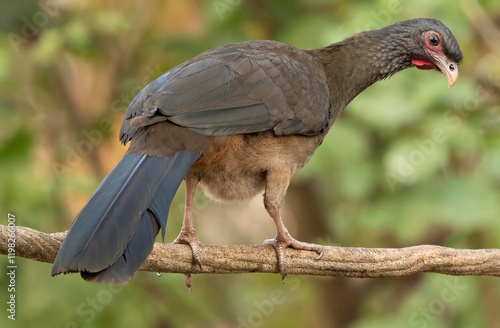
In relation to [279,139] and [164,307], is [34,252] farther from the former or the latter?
[164,307]

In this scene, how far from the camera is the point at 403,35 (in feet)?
13.1

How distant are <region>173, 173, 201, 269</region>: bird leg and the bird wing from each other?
19.8 inches

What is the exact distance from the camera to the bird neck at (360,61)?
12.9ft

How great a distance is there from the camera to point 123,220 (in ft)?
8.84

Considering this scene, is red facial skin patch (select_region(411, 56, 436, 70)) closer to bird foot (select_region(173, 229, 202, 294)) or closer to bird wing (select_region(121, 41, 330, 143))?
bird wing (select_region(121, 41, 330, 143))

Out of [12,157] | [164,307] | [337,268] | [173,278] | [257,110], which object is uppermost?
[257,110]

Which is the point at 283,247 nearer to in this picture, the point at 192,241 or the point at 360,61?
the point at 192,241

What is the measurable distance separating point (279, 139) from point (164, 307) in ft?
8.47

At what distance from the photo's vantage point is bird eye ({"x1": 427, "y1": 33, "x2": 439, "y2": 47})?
3.90 meters

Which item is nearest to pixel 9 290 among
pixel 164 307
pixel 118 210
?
pixel 164 307

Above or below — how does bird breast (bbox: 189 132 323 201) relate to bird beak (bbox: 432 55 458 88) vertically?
below

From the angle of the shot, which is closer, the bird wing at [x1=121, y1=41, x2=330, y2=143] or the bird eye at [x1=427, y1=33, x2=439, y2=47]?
the bird wing at [x1=121, y1=41, x2=330, y2=143]

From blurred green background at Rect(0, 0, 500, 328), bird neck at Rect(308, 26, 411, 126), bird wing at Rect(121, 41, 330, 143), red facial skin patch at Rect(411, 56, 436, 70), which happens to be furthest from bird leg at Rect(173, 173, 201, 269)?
red facial skin patch at Rect(411, 56, 436, 70)

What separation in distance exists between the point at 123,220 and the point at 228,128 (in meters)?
0.75
